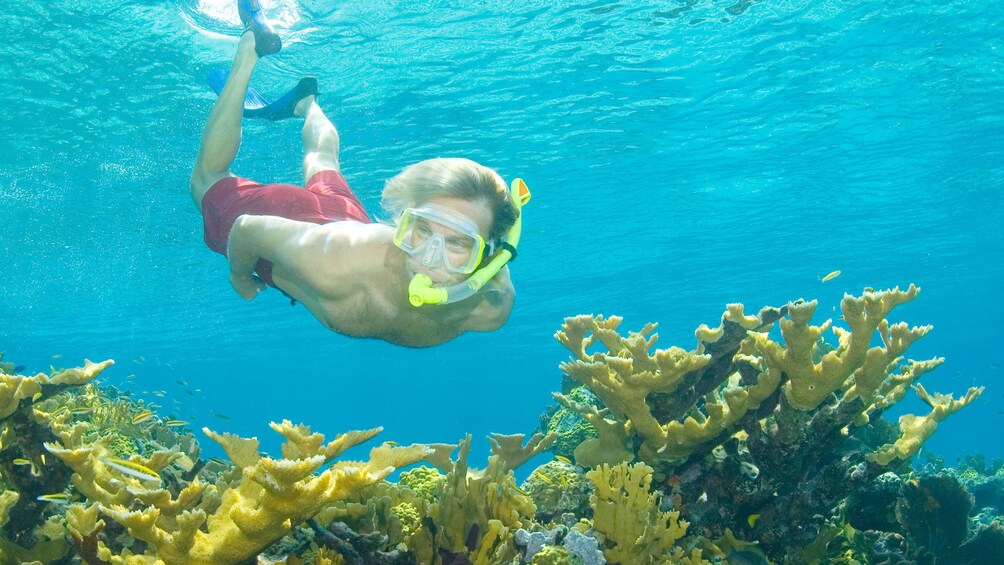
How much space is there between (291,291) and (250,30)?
13.0ft

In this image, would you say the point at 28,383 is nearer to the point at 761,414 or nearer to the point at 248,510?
the point at 248,510

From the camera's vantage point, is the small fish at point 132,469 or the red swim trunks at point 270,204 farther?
the red swim trunks at point 270,204

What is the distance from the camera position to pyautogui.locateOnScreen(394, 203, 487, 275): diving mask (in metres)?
4.50

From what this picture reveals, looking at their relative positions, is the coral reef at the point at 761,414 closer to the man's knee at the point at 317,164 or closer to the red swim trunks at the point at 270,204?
the red swim trunks at the point at 270,204

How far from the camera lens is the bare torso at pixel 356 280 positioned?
5.01 metres

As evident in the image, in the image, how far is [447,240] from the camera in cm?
458

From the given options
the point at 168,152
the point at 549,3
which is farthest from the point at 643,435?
the point at 168,152

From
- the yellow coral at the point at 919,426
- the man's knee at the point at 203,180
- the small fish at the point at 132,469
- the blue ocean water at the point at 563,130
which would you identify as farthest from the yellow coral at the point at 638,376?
the blue ocean water at the point at 563,130

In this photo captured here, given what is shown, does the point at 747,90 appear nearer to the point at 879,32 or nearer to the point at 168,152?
the point at 879,32

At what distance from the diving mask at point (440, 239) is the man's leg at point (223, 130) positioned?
3.82 meters

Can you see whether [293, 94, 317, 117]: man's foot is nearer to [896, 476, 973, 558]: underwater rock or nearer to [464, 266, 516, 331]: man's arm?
[464, 266, 516, 331]: man's arm

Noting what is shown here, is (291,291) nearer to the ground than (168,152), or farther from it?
nearer to the ground

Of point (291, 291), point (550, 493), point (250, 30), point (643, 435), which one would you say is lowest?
point (550, 493)

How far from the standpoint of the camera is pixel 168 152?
18.1 m
